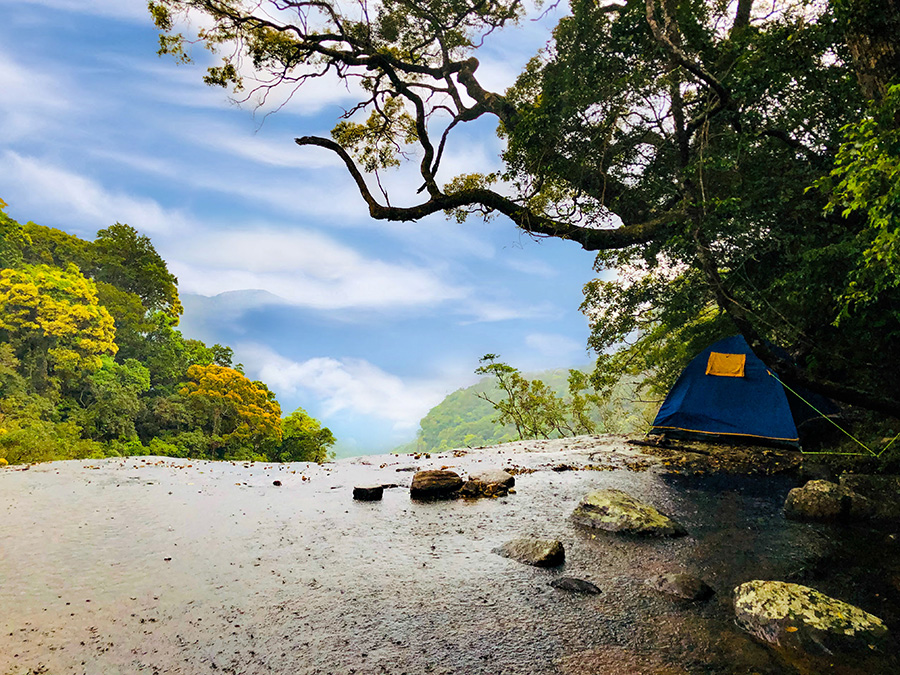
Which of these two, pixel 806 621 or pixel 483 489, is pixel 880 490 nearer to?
pixel 806 621

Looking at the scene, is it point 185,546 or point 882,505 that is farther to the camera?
point 882,505

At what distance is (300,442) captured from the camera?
3164cm

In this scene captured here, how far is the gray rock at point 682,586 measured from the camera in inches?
151

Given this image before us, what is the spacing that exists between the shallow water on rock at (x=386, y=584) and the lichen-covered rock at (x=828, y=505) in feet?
0.96

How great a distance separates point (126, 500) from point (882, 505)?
1169 cm

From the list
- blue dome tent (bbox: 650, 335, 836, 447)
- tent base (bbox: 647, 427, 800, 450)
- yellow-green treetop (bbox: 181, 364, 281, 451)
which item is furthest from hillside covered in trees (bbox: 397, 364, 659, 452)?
yellow-green treetop (bbox: 181, 364, 281, 451)

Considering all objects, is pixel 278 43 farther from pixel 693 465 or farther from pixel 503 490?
pixel 693 465

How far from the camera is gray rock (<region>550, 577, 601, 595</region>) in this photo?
3969 millimetres

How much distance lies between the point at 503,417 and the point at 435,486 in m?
15.6

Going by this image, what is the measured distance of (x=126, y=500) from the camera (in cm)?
787

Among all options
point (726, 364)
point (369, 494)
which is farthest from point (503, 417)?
point (369, 494)

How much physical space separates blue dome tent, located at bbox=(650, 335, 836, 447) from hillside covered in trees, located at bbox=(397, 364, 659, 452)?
9.39 m

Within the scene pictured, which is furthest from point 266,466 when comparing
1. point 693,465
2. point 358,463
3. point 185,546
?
point 693,465

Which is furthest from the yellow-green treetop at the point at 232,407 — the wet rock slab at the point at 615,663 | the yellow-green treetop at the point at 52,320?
the wet rock slab at the point at 615,663
